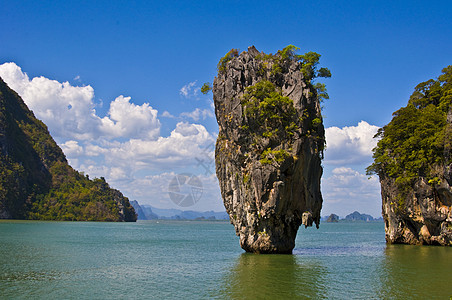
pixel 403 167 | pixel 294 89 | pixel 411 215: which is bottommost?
pixel 411 215

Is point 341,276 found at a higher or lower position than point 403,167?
lower

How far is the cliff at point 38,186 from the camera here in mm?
157750

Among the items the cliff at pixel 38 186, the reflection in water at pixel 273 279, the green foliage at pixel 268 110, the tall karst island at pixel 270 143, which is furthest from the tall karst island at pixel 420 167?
the cliff at pixel 38 186

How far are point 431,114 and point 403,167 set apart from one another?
742 cm

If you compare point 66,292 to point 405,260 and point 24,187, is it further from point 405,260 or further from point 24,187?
point 24,187

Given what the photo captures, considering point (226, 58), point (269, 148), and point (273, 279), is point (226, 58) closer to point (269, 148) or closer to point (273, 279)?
point (269, 148)

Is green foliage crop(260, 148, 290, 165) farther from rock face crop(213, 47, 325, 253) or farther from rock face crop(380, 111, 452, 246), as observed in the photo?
rock face crop(380, 111, 452, 246)

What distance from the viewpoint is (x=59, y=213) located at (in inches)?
6703

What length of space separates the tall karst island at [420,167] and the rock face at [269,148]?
15.1m

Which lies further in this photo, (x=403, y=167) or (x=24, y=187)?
(x=24, y=187)

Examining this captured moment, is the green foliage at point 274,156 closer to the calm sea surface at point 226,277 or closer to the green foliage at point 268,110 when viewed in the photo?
the green foliage at point 268,110

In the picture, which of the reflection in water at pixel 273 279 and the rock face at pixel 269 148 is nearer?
the reflection in water at pixel 273 279

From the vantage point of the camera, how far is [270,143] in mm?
35406

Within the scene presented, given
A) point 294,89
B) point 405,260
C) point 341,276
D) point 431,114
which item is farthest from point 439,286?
point 431,114
